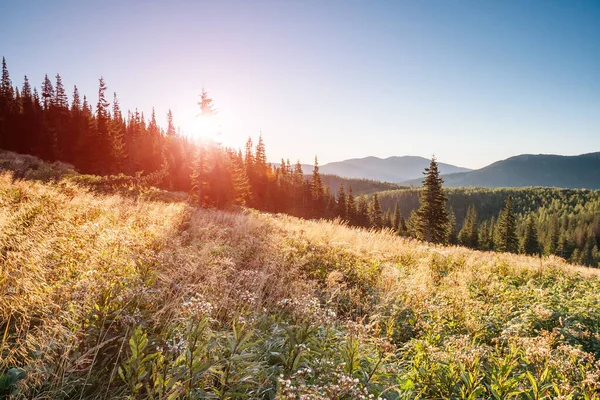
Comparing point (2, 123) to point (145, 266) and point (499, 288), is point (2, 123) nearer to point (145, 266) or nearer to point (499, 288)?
point (145, 266)

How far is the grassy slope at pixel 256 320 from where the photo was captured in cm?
240

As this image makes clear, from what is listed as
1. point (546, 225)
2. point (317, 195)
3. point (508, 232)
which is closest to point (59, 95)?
point (317, 195)

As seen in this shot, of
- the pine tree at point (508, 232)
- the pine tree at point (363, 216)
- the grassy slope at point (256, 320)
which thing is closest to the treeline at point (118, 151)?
the pine tree at point (363, 216)

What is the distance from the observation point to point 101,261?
3982 millimetres

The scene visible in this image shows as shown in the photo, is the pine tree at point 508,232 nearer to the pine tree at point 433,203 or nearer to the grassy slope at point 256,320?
the pine tree at point 433,203

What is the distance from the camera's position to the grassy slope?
240 centimetres

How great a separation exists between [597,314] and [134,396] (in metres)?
7.36

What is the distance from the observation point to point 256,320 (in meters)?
3.47

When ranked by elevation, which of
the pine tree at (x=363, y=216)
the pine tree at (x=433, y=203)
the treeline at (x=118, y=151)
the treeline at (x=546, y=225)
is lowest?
the treeline at (x=546, y=225)

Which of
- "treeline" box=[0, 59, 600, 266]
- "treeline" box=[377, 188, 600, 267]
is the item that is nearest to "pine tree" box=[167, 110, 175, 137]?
"treeline" box=[0, 59, 600, 266]

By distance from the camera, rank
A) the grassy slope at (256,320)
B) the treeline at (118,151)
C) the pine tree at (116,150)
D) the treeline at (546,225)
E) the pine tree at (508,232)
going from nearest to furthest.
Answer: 1. the grassy slope at (256,320)
2. the treeline at (118,151)
3. the pine tree at (116,150)
4. the pine tree at (508,232)
5. the treeline at (546,225)

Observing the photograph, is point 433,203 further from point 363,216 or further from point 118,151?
point 118,151

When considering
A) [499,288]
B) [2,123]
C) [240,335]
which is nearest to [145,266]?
[240,335]

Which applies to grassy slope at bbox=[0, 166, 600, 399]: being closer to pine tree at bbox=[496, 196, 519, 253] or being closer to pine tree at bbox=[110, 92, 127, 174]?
pine tree at bbox=[110, 92, 127, 174]
